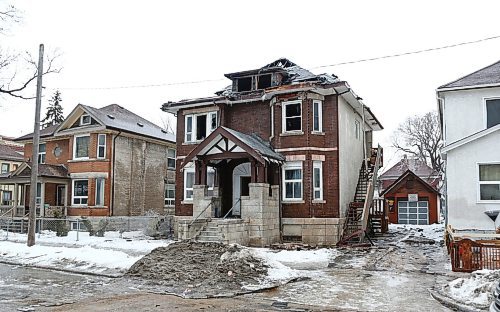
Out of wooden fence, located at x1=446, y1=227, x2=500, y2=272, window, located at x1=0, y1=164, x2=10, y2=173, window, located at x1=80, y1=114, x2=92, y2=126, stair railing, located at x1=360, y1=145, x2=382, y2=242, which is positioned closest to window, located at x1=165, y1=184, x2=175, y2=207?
window, located at x1=80, y1=114, x2=92, y2=126

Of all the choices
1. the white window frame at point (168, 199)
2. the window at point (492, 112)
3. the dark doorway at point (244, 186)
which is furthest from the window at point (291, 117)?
the white window frame at point (168, 199)

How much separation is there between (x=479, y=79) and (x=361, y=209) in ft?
27.9

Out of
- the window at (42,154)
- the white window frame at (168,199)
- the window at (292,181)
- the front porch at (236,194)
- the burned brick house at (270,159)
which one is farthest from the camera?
the white window frame at (168,199)

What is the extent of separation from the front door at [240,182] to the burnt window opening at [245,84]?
422 cm

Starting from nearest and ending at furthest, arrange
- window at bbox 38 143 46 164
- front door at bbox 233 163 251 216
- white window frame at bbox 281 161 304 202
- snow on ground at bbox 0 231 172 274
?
snow on ground at bbox 0 231 172 274
white window frame at bbox 281 161 304 202
front door at bbox 233 163 251 216
window at bbox 38 143 46 164

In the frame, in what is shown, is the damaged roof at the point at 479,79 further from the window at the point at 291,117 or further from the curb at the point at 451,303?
the curb at the point at 451,303

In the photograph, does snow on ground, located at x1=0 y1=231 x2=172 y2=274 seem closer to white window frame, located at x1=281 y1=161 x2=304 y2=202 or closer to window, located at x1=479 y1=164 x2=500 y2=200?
white window frame, located at x1=281 y1=161 x2=304 y2=202

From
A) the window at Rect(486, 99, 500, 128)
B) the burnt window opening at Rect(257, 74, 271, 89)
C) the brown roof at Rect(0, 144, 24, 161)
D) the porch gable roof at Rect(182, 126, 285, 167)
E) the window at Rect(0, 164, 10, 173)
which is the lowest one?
the porch gable roof at Rect(182, 126, 285, 167)

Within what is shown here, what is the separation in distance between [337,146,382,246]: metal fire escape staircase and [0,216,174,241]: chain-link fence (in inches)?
394

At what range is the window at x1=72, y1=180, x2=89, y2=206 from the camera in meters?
31.2

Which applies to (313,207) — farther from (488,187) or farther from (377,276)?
(377,276)

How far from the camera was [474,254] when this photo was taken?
13.5 meters

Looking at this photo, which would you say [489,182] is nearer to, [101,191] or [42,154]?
[101,191]

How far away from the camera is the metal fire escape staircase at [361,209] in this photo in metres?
22.3
